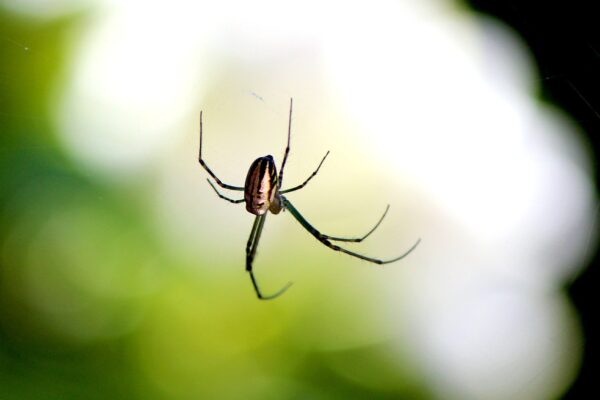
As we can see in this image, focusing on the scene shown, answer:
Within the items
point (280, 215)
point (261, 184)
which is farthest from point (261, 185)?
point (280, 215)

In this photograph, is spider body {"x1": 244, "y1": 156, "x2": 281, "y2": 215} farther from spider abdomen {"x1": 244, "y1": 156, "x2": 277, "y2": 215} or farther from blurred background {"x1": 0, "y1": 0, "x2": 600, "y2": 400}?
blurred background {"x1": 0, "y1": 0, "x2": 600, "y2": 400}

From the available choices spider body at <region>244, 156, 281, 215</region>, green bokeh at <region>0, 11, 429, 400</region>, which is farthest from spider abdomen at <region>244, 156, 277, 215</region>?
green bokeh at <region>0, 11, 429, 400</region>

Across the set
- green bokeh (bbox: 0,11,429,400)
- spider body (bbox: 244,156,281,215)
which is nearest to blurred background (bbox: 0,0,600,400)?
green bokeh (bbox: 0,11,429,400)

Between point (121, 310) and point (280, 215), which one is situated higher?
point (280, 215)

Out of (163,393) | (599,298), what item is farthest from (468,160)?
(163,393)

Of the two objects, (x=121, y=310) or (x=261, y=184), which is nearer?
(x=261, y=184)

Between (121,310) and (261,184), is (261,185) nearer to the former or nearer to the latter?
(261,184)

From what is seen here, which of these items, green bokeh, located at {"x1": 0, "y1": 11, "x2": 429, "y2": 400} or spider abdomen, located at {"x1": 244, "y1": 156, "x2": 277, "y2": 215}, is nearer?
spider abdomen, located at {"x1": 244, "y1": 156, "x2": 277, "y2": 215}

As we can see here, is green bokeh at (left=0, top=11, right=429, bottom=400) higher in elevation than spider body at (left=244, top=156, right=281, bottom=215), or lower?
lower
